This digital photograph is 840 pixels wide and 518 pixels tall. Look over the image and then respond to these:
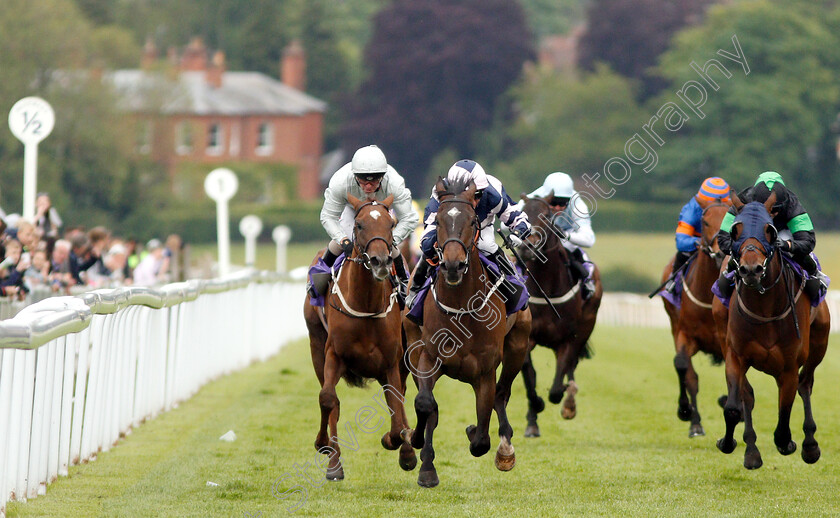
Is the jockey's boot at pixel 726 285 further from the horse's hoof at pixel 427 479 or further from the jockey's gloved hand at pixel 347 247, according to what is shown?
the jockey's gloved hand at pixel 347 247

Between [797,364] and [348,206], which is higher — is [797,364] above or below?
below

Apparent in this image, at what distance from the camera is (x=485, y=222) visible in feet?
26.6

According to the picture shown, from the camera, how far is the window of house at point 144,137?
49781mm

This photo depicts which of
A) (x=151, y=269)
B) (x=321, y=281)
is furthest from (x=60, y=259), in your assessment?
(x=321, y=281)

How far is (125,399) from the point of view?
9109 mm

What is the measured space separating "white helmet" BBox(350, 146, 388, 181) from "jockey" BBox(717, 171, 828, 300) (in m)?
2.01

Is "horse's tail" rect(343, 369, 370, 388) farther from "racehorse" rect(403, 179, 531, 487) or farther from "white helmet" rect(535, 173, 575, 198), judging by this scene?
"white helmet" rect(535, 173, 575, 198)

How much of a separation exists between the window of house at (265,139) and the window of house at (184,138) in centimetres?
481

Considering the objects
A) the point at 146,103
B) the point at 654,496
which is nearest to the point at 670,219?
the point at 146,103

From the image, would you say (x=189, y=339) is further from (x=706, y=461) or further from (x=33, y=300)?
(x=706, y=461)

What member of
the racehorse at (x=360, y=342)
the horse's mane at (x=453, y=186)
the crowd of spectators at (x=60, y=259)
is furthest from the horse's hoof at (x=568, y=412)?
the crowd of spectators at (x=60, y=259)

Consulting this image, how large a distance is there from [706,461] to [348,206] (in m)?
2.80

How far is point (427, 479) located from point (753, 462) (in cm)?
192

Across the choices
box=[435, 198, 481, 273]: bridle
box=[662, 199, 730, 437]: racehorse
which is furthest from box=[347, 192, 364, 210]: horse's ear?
box=[662, 199, 730, 437]: racehorse
